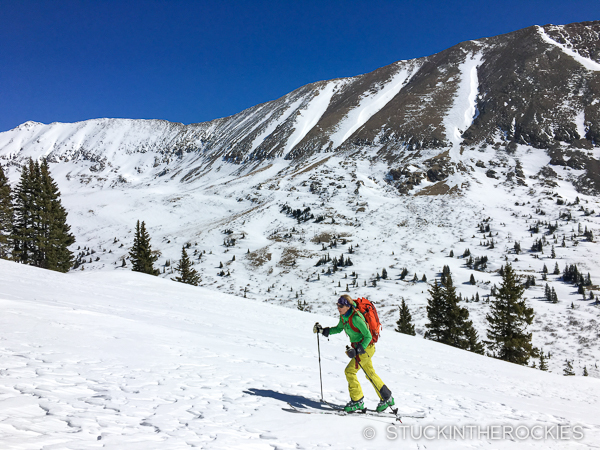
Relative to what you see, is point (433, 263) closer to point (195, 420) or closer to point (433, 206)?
point (433, 206)

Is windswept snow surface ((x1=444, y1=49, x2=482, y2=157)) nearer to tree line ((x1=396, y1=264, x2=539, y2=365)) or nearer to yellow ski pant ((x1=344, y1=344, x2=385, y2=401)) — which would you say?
tree line ((x1=396, y1=264, x2=539, y2=365))

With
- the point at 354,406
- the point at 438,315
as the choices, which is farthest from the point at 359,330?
the point at 438,315

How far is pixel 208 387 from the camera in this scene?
6.48m

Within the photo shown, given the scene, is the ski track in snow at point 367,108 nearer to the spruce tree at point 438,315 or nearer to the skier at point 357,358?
the spruce tree at point 438,315

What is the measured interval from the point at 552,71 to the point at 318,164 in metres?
112

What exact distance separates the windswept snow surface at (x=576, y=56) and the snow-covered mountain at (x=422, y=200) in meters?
0.91

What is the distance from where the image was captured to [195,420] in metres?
4.93

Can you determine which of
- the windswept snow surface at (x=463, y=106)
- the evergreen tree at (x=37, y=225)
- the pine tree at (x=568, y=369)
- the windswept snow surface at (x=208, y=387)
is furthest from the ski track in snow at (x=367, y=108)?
the windswept snow surface at (x=208, y=387)

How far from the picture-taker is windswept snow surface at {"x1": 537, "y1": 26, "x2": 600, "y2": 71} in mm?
132000

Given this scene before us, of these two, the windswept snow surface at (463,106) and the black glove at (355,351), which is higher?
the windswept snow surface at (463,106)

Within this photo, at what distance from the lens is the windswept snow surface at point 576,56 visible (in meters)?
132

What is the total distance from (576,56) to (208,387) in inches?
7936

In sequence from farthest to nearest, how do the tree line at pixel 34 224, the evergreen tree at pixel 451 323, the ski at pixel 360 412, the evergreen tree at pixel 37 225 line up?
the evergreen tree at pixel 37 225, the tree line at pixel 34 224, the evergreen tree at pixel 451 323, the ski at pixel 360 412

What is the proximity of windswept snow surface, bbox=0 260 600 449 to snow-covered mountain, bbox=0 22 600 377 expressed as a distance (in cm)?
2352
